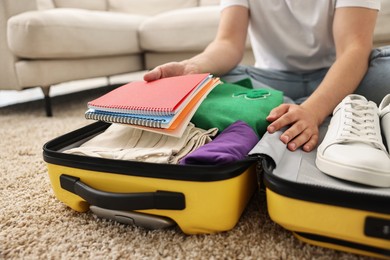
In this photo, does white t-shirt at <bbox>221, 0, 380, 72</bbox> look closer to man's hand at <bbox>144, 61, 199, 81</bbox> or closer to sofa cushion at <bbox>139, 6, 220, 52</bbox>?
man's hand at <bbox>144, 61, 199, 81</bbox>

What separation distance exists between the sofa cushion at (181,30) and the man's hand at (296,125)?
0.94 m

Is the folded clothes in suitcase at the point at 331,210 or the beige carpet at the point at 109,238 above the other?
the folded clothes in suitcase at the point at 331,210

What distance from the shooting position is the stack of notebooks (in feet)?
1.60

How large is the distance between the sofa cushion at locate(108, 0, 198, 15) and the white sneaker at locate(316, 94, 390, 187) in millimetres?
1589

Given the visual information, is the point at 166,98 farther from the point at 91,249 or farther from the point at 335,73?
the point at 335,73

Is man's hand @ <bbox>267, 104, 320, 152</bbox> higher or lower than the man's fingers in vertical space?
lower

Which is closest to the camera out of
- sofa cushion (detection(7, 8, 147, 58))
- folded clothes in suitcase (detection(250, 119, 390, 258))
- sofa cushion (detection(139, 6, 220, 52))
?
folded clothes in suitcase (detection(250, 119, 390, 258))

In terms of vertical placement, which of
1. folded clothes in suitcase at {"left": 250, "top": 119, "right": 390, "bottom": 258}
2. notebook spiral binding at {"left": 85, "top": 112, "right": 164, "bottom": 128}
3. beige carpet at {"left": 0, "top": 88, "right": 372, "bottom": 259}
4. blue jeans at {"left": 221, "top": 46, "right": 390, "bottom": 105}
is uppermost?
notebook spiral binding at {"left": 85, "top": 112, "right": 164, "bottom": 128}

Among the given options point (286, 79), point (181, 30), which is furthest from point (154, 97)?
point (181, 30)

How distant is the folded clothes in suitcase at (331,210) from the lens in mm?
351

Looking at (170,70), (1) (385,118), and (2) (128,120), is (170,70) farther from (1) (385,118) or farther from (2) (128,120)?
(1) (385,118)

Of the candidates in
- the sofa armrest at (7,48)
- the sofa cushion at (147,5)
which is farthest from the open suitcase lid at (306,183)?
the sofa cushion at (147,5)

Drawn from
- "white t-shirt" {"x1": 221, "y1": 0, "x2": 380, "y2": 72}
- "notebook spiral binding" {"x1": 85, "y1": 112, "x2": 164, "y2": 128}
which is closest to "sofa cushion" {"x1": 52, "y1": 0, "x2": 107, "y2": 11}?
"white t-shirt" {"x1": 221, "y1": 0, "x2": 380, "y2": 72}

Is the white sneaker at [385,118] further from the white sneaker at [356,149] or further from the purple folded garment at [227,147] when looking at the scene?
the purple folded garment at [227,147]
